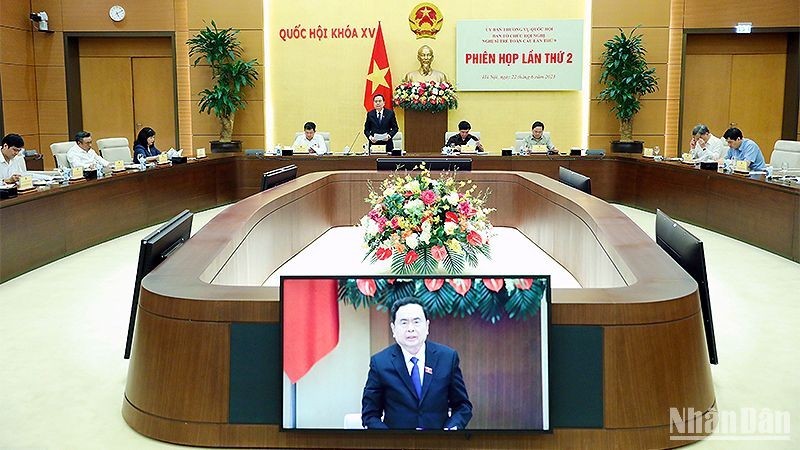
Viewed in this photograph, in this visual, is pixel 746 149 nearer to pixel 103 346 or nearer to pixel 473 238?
pixel 473 238

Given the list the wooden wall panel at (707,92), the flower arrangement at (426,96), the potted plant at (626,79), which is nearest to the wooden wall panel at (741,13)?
the wooden wall panel at (707,92)

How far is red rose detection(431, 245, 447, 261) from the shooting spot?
465 centimetres

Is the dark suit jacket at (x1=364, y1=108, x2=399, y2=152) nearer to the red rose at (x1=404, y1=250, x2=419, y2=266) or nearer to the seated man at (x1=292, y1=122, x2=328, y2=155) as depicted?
the seated man at (x1=292, y1=122, x2=328, y2=155)

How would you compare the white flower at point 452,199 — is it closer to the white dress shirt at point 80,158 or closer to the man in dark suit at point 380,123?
the white dress shirt at point 80,158

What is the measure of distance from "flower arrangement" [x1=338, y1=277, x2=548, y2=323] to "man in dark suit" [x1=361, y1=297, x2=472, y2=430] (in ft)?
0.12

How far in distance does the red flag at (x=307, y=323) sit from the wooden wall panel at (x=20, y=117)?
33.5ft

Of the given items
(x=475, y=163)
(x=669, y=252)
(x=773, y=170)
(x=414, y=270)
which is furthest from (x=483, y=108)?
(x=669, y=252)

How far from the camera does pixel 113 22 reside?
11.8 m

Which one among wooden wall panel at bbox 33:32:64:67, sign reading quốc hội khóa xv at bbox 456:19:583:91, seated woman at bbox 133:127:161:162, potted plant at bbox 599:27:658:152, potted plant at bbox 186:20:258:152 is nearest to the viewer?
seated woman at bbox 133:127:161:162

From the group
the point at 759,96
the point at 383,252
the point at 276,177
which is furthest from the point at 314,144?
the point at 759,96

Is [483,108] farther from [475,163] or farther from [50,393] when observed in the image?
[50,393]

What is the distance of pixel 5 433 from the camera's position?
9.64 ft

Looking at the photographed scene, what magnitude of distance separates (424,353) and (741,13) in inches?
407

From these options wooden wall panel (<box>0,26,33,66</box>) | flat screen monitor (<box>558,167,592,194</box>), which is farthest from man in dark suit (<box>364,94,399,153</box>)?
wooden wall panel (<box>0,26,33,66</box>)
